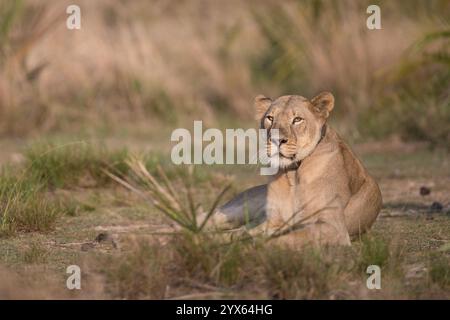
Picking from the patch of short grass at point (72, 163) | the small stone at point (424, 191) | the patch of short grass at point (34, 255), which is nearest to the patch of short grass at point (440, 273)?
the patch of short grass at point (34, 255)

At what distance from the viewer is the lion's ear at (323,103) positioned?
6.40m

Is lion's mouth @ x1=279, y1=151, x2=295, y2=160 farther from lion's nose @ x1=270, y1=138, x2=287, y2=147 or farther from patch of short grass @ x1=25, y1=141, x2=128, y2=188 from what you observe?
patch of short grass @ x1=25, y1=141, x2=128, y2=188

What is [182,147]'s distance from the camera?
11.1 m

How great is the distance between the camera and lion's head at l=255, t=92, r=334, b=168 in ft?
20.3

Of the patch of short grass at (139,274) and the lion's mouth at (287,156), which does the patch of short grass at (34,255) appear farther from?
the lion's mouth at (287,156)

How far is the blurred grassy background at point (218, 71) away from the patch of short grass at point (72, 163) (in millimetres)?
3430

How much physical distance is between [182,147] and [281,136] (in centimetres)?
508

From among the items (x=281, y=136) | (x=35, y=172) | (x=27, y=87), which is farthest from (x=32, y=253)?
(x=27, y=87)

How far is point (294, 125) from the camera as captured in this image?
6258 mm

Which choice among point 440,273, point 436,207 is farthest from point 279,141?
point 436,207

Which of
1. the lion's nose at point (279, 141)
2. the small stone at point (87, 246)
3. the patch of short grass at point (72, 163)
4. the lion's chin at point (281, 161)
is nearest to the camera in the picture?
the lion's nose at point (279, 141)

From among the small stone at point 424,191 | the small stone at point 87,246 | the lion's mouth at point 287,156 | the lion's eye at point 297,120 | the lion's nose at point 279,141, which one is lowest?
the small stone at point 87,246

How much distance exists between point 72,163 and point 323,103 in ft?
10.1

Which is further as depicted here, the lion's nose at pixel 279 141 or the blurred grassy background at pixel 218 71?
the blurred grassy background at pixel 218 71
